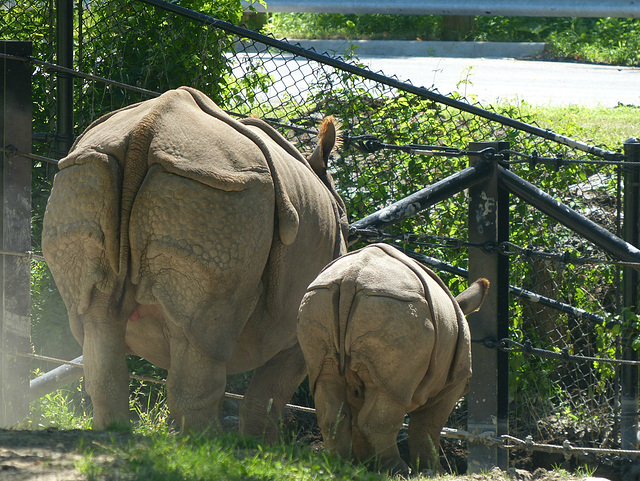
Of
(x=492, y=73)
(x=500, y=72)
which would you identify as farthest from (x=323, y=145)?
(x=500, y=72)

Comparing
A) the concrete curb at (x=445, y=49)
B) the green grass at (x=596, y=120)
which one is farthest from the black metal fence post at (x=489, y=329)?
the concrete curb at (x=445, y=49)

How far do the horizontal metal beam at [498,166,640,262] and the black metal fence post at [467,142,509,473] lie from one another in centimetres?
9

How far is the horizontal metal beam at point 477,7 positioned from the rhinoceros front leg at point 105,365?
19.4ft

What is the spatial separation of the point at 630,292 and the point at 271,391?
250 cm

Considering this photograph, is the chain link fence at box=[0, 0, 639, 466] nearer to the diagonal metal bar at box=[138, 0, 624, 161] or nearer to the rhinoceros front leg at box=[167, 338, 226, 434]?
the diagonal metal bar at box=[138, 0, 624, 161]

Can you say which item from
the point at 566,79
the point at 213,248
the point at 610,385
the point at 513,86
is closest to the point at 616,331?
the point at 610,385

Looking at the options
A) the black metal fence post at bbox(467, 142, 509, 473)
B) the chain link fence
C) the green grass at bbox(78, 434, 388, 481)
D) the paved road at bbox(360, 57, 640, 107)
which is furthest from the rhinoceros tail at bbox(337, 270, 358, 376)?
the paved road at bbox(360, 57, 640, 107)

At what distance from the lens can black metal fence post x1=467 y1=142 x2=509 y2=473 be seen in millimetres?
4988

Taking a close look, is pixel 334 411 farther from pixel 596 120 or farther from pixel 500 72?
pixel 500 72

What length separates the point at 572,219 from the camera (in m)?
5.02

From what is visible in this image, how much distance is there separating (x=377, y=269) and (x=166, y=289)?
3.12ft

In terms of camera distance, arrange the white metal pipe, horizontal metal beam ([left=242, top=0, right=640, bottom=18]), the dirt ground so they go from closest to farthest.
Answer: the dirt ground, the white metal pipe, horizontal metal beam ([left=242, top=0, right=640, bottom=18])

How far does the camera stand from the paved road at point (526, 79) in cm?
1154

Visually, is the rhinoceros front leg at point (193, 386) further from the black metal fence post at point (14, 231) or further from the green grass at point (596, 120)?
→ the green grass at point (596, 120)
